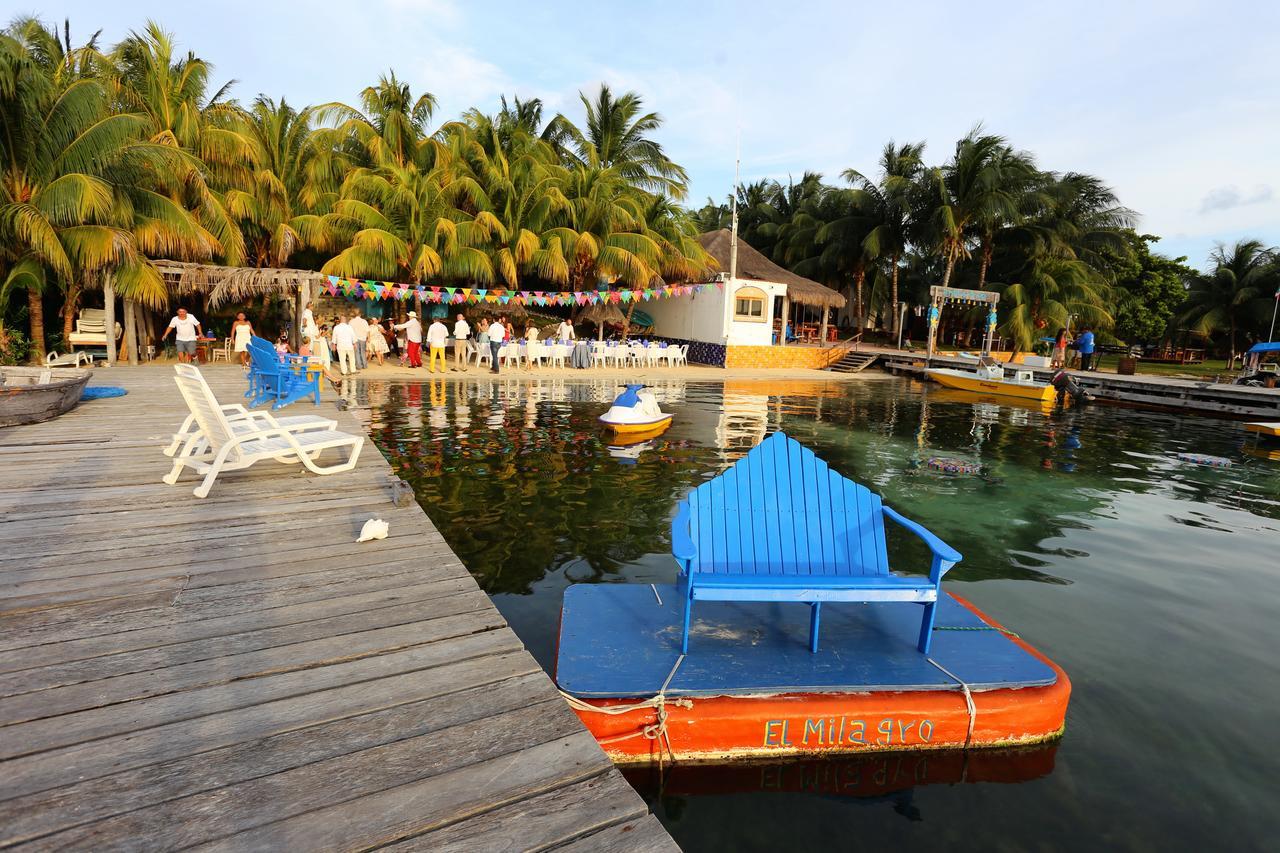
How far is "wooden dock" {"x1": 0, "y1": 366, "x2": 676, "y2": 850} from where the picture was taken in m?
2.05

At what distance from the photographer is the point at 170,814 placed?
206cm

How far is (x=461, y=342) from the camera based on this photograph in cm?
2092

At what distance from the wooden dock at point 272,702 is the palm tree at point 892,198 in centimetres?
3262

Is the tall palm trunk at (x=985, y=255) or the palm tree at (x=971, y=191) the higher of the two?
the palm tree at (x=971, y=191)

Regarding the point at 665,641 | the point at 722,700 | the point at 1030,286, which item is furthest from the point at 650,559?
the point at 1030,286

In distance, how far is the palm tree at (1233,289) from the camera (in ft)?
111

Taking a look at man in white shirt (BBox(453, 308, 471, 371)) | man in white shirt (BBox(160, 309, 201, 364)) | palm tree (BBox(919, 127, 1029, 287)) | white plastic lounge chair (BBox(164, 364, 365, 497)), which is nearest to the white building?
palm tree (BBox(919, 127, 1029, 287))

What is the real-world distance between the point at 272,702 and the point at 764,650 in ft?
8.22

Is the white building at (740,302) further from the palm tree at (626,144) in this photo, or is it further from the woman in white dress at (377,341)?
the woman in white dress at (377,341)

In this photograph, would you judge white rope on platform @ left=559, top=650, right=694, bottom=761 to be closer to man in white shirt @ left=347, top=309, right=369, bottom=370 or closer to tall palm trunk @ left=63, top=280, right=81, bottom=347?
man in white shirt @ left=347, top=309, right=369, bottom=370

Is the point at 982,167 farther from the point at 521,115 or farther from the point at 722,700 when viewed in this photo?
the point at 722,700

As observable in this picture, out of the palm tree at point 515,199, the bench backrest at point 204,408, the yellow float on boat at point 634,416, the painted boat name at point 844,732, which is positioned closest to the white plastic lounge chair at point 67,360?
the bench backrest at point 204,408

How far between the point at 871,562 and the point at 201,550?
414 centimetres

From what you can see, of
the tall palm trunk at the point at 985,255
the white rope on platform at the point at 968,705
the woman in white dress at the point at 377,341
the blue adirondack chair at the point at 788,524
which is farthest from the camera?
the tall palm trunk at the point at 985,255
